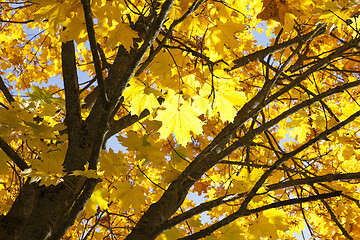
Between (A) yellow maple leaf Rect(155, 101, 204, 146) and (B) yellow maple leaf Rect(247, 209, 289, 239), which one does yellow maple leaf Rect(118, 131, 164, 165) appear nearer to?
(A) yellow maple leaf Rect(155, 101, 204, 146)

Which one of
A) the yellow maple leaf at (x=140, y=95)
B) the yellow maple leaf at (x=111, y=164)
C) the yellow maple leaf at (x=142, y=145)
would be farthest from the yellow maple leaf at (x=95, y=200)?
the yellow maple leaf at (x=140, y=95)

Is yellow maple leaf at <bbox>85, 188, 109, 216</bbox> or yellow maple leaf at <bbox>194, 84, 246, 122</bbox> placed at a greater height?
yellow maple leaf at <bbox>194, 84, 246, 122</bbox>

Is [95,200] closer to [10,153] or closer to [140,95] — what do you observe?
[10,153]

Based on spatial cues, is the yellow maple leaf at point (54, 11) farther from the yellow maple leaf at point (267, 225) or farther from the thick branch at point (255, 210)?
the yellow maple leaf at point (267, 225)

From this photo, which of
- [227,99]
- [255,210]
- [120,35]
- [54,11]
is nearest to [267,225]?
[255,210]

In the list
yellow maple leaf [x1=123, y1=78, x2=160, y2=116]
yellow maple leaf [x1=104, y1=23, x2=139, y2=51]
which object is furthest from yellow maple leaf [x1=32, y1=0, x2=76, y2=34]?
yellow maple leaf [x1=123, y1=78, x2=160, y2=116]

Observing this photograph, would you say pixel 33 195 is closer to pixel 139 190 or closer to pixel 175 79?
pixel 139 190

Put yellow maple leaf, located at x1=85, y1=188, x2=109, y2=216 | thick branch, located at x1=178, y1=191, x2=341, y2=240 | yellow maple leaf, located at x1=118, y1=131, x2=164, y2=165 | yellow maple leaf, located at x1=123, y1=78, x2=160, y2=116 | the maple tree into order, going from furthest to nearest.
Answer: yellow maple leaf, located at x1=85, y1=188, x2=109, y2=216 → yellow maple leaf, located at x1=118, y1=131, x2=164, y2=165 → yellow maple leaf, located at x1=123, y1=78, x2=160, y2=116 → the maple tree → thick branch, located at x1=178, y1=191, x2=341, y2=240

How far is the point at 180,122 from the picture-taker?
145 cm

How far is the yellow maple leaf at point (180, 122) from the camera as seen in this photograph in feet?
4.69

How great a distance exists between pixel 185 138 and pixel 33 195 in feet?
3.43

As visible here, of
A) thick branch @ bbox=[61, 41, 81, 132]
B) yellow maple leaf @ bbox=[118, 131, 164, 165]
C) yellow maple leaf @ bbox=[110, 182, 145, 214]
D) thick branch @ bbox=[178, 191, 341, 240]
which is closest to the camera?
thick branch @ bbox=[178, 191, 341, 240]

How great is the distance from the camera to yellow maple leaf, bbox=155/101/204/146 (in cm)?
143

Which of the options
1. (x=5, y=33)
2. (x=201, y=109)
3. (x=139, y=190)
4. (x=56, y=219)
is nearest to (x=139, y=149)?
(x=139, y=190)
